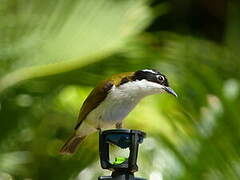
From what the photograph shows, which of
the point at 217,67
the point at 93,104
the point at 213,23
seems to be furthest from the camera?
the point at 213,23

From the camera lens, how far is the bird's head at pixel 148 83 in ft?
10.6

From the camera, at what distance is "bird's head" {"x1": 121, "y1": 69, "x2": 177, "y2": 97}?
323 centimetres

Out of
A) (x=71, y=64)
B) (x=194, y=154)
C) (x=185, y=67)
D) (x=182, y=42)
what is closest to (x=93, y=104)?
(x=194, y=154)

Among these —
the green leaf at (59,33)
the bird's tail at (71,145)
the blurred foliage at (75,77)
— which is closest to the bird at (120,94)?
the bird's tail at (71,145)

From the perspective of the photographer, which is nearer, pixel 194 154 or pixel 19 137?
pixel 194 154

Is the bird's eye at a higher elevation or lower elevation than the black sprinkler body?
higher

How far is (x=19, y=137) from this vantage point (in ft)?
16.0

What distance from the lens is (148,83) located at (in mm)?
3232

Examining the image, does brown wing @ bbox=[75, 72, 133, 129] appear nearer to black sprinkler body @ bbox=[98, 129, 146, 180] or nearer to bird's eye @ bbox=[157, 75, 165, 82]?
bird's eye @ bbox=[157, 75, 165, 82]

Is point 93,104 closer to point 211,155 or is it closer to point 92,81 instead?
point 211,155

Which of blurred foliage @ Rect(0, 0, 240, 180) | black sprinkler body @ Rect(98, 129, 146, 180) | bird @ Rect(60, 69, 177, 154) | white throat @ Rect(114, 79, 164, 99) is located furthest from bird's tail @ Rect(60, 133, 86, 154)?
blurred foliage @ Rect(0, 0, 240, 180)

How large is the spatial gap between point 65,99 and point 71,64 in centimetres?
24

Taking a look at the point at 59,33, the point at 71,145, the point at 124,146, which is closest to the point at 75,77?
the point at 59,33

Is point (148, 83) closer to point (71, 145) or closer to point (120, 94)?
point (120, 94)
